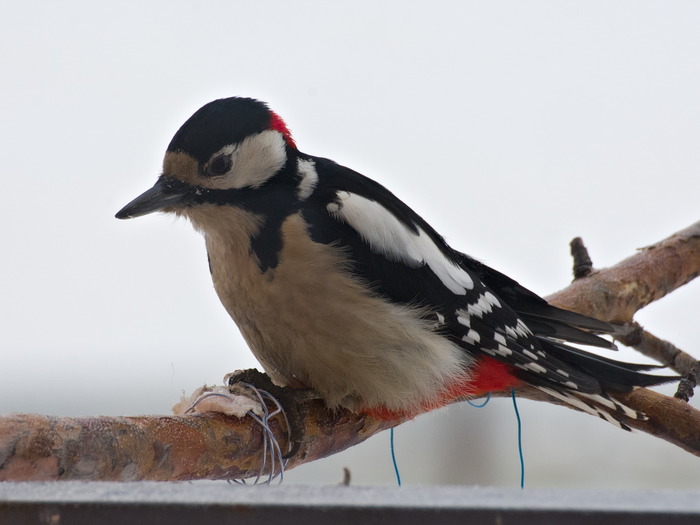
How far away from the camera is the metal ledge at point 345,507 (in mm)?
410

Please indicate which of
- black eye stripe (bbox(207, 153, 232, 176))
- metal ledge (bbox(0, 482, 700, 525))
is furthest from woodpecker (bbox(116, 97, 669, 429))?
metal ledge (bbox(0, 482, 700, 525))

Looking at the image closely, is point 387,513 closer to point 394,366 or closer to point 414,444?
point 394,366

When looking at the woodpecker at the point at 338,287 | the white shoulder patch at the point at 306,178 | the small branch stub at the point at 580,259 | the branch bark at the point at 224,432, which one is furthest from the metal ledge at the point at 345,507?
the small branch stub at the point at 580,259

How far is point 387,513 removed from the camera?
0.42 m

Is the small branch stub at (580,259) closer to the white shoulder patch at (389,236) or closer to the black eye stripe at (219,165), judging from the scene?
the white shoulder patch at (389,236)

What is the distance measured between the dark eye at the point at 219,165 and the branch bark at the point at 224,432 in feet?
1.05

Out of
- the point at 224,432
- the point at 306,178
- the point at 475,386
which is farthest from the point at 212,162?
the point at 475,386

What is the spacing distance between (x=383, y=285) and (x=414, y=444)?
159 centimetres

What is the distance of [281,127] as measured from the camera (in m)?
1.18

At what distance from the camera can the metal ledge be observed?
41 centimetres

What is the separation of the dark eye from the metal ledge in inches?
26.2

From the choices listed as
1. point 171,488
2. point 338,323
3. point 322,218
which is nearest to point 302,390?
point 338,323

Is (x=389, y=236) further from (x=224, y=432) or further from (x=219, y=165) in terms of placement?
(x=224, y=432)

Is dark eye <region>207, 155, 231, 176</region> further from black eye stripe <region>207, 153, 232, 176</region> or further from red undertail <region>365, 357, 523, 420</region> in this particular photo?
red undertail <region>365, 357, 523, 420</region>
